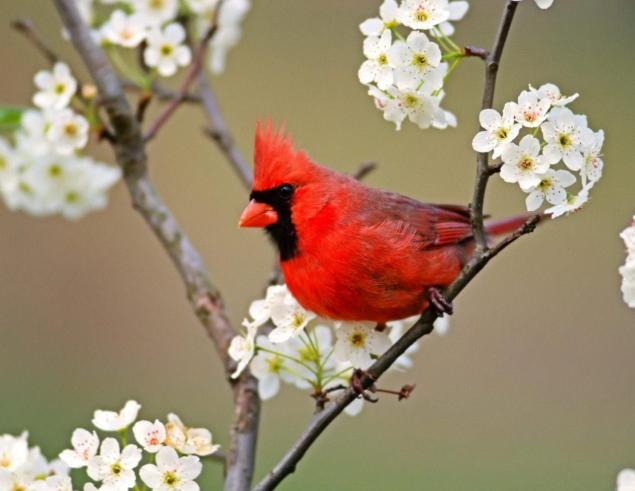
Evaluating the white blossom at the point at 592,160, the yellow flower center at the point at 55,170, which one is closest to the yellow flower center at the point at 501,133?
the white blossom at the point at 592,160

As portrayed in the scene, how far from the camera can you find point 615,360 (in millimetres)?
5488

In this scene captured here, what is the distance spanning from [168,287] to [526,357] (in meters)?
2.15

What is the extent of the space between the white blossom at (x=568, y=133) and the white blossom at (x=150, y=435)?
749 millimetres

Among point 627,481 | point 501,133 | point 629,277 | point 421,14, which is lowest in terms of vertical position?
point 627,481

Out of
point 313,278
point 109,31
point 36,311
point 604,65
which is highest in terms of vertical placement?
point 109,31

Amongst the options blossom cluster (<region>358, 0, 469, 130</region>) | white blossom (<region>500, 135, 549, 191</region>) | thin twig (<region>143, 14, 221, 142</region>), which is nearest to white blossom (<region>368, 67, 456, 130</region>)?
blossom cluster (<region>358, 0, 469, 130</region>)

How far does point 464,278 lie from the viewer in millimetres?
1766

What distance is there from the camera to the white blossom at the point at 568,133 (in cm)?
164

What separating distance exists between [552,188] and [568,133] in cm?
9

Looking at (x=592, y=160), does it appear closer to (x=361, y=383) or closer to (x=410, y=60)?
(x=410, y=60)

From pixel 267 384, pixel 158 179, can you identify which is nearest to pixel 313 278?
pixel 267 384

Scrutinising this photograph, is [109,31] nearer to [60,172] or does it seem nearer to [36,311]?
[60,172]

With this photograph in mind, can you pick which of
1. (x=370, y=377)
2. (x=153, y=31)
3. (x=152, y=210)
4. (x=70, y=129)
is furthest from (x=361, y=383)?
(x=153, y=31)

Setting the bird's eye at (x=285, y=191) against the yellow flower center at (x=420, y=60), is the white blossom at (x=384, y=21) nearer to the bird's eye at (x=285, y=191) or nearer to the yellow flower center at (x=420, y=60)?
the yellow flower center at (x=420, y=60)
